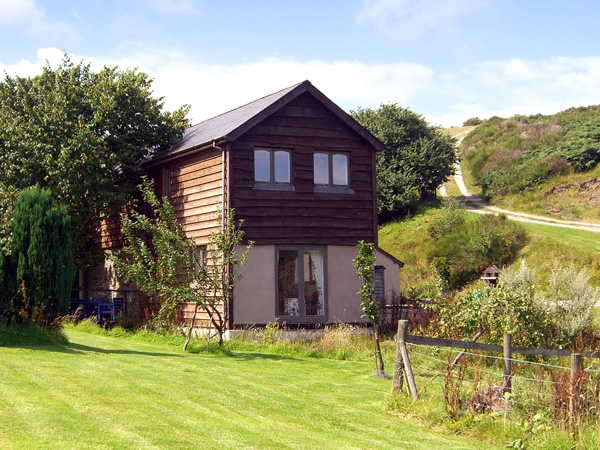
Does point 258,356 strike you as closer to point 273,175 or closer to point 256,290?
point 256,290

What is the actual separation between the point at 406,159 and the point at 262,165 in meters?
29.9

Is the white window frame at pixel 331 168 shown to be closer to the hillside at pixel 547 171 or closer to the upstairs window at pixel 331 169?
the upstairs window at pixel 331 169

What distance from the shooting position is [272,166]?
2220 cm

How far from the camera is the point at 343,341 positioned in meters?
19.3

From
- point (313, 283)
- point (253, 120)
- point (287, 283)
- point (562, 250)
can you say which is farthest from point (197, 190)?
point (562, 250)

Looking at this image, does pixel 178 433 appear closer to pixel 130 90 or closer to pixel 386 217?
pixel 130 90

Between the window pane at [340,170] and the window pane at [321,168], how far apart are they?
0.30m

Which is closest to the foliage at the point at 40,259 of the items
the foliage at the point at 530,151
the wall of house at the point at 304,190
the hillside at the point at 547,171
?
the wall of house at the point at 304,190

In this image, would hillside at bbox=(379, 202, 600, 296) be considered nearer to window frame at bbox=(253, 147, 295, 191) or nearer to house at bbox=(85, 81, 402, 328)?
house at bbox=(85, 81, 402, 328)

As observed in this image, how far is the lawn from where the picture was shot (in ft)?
30.2

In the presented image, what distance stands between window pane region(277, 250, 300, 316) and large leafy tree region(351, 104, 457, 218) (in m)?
27.0

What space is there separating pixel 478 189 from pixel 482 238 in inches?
1085

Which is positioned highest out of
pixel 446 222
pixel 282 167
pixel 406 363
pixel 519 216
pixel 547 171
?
pixel 547 171

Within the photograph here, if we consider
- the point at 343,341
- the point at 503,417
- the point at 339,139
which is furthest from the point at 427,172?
the point at 503,417
